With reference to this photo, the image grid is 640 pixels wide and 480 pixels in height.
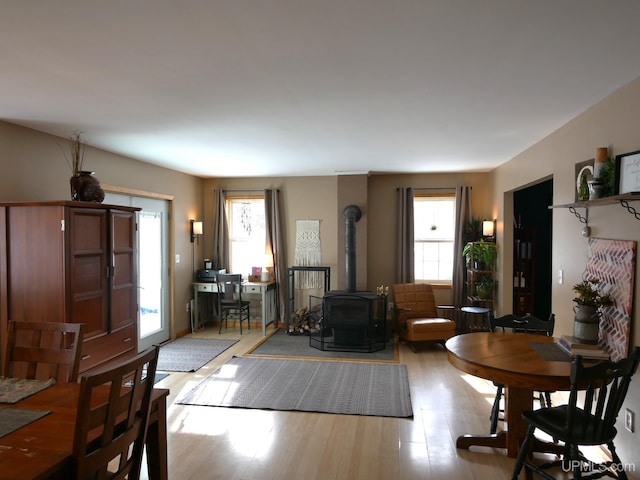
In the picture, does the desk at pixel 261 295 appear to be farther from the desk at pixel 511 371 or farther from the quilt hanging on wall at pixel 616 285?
the quilt hanging on wall at pixel 616 285

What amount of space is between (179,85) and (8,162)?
1.88m

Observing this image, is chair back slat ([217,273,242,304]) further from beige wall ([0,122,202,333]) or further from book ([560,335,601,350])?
book ([560,335,601,350])

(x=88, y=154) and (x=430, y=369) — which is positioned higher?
(x=88, y=154)

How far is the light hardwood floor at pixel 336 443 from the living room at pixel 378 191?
100 cm

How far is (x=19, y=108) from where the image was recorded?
10.2ft

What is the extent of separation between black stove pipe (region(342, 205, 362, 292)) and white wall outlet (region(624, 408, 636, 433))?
3.73m

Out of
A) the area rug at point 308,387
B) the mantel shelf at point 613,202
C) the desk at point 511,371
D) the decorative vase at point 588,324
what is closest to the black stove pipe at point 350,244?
the area rug at point 308,387

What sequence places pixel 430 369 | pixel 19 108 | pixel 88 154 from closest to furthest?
pixel 19 108 → pixel 88 154 → pixel 430 369

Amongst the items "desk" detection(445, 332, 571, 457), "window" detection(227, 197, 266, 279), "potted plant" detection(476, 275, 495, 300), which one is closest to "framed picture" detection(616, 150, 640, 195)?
"desk" detection(445, 332, 571, 457)

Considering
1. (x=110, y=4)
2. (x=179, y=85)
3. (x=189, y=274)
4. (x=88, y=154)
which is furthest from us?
(x=189, y=274)

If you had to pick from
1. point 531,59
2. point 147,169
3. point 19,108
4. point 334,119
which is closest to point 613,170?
point 531,59

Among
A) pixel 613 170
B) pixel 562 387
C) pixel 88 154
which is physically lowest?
pixel 562 387

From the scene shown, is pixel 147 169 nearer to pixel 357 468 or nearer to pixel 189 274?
pixel 189 274

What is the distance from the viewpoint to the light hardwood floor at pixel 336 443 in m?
2.75
